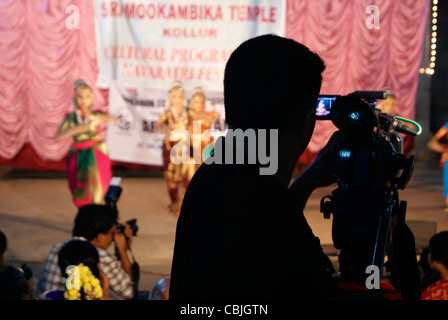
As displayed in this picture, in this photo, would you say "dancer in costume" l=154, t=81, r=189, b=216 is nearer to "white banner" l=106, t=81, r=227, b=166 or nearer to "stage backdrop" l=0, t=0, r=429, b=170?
"white banner" l=106, t=81, r=227, b=166

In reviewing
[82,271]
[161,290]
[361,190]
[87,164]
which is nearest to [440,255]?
[161,290]

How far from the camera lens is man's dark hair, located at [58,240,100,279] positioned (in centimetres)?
251

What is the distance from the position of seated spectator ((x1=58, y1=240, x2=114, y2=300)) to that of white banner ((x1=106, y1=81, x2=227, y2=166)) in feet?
14.7

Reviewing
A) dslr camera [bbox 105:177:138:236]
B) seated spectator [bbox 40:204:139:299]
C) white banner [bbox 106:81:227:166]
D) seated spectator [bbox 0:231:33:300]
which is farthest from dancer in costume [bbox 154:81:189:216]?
Answer: seated spectator [bbox 0:231:33:300]

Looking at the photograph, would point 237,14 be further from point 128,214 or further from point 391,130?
point 391,130

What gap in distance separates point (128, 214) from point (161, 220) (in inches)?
21.8

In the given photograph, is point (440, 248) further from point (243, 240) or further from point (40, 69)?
point (40, 69)

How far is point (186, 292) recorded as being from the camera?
0.84 metres

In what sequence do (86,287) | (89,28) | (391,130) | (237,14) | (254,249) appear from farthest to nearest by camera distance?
(89,28)
(237,14)
(86,287)
(391,130)
(254,249)

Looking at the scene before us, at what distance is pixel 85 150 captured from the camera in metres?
5.39

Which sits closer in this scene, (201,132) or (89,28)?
(201,132)

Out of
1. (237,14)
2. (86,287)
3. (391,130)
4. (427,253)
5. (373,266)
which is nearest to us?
(373,266)

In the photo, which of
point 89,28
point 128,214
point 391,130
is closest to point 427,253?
point 391,130

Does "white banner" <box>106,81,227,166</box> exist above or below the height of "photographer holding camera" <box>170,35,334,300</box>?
below
